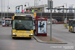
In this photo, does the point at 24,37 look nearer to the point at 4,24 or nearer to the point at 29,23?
the point at 29,23

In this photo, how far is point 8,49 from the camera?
11688 mm

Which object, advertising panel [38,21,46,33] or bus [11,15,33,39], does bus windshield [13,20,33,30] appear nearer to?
bus [11,15,33,39]

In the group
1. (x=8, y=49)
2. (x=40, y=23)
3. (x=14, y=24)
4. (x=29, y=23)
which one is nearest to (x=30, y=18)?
(x=29, y=23)

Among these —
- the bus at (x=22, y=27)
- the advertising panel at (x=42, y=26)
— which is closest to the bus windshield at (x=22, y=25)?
the bus at (x=22, y=27)

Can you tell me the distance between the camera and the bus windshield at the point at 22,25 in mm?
18875

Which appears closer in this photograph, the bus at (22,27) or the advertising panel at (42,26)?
the bus at (22,27)

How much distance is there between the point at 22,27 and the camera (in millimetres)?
18922

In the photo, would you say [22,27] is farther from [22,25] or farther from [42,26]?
[42,26]

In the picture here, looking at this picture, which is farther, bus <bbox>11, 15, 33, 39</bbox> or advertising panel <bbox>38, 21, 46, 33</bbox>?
advertising panel <bbox>38, 21, 46, 33</bbox>

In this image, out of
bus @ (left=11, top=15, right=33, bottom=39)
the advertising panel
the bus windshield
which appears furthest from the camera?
the advertising panel

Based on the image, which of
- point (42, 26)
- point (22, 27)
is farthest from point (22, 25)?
point (42, 26)

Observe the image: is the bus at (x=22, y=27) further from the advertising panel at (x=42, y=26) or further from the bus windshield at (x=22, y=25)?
the advertising panel at (x=42, y=26)

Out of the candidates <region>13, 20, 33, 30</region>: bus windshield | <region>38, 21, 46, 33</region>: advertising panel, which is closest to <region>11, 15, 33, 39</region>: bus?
<region>13, 20, 33, 30</region>: bus windshield

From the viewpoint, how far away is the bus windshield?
1888 cm
